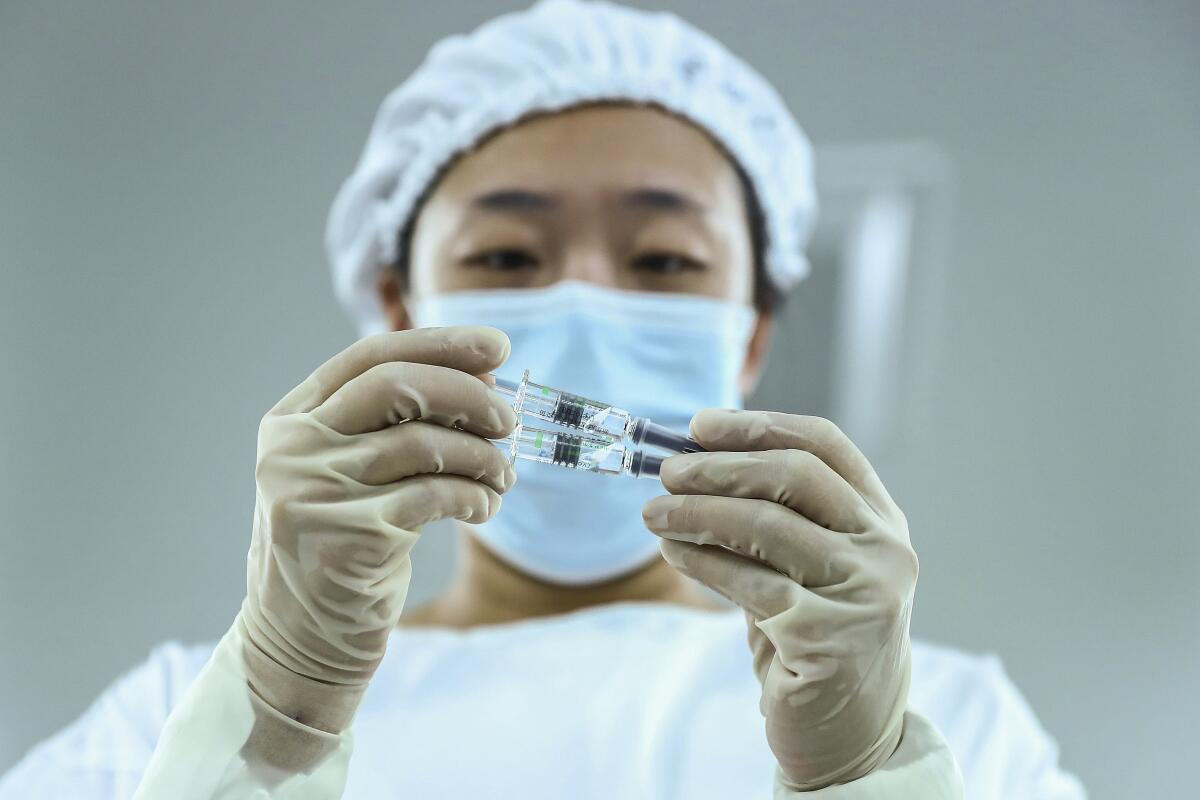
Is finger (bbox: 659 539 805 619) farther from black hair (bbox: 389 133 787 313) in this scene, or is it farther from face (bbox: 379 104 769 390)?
black hair (bbox: 389 133 787 313)

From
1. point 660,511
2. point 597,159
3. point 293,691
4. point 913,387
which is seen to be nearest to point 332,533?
point 293,691

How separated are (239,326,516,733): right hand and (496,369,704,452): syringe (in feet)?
0.07

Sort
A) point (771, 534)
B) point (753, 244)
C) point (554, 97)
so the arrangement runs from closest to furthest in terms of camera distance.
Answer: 1. point (771, 534)
2. point (554, 97)
3. point (753, 244)

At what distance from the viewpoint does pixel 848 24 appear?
141 cm

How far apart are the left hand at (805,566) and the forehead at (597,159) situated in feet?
1.58

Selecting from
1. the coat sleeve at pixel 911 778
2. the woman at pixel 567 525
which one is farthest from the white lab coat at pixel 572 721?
the coat sleeve at pixel 911 778

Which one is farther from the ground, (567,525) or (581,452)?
(581,452)

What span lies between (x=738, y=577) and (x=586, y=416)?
6.7 inches

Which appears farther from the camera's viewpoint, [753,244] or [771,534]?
[753,244]

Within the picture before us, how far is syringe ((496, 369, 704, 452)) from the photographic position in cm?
71

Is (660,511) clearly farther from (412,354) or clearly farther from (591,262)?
(591,262)

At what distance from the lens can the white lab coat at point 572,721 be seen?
2.91 ft

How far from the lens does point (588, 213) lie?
109 cm

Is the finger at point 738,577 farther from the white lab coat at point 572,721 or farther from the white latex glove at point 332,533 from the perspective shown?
the white lab coat at point 572,721
